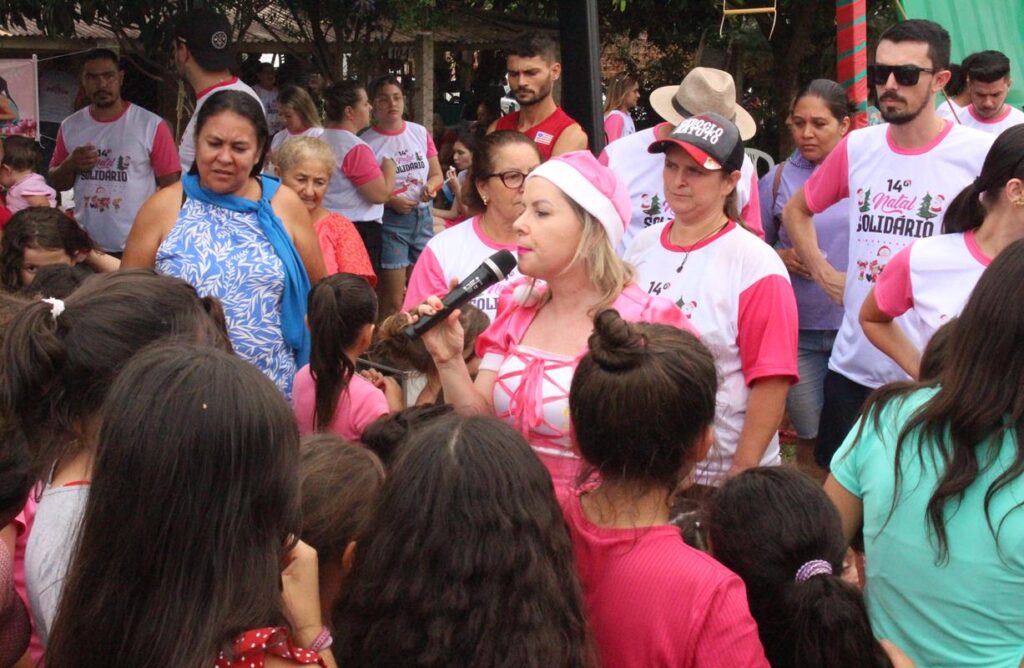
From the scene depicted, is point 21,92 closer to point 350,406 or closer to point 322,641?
point 350,406

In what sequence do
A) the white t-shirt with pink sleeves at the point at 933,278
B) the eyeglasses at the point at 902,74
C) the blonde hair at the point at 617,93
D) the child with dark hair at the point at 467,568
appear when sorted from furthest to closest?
the blonde hair at the point at 617,93, the eyeglasses at the point at 902,74, the white t-shirt with pink sleeves at the point at 933,278, the child with dark hair at the point at 467,568

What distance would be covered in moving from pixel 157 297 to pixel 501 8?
1219 cm

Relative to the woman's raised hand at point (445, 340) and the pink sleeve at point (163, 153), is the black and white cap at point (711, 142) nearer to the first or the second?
the woman's raised hand at point (445, 340)

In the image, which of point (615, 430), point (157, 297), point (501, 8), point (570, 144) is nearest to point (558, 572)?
point (615, 430)

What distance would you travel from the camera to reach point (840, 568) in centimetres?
220

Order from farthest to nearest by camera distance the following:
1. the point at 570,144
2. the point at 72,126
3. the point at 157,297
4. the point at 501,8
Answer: the point at 501,8 < the point at 72,126 < the point at 570,144 < the point at 157,297

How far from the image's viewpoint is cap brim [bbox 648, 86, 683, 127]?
4.49m

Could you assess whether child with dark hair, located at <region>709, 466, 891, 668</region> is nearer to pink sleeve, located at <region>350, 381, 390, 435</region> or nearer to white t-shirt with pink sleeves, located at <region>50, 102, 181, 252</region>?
pink sleeve, located at <region>350, 381, 390, 435</region>

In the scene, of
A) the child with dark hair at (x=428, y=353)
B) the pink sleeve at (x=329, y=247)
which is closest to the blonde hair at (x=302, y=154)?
the pink sleeve at (x=329, y=247)

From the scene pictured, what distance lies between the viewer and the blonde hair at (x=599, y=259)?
3062 millimetres

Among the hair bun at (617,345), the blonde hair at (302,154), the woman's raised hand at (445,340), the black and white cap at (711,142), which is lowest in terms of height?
the woman's raised hand at (445,340)

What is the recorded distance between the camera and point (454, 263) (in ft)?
13.3

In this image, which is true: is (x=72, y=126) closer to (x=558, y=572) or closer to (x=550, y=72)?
(x=550, y=72)

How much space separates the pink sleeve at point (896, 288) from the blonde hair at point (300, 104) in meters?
4.94
